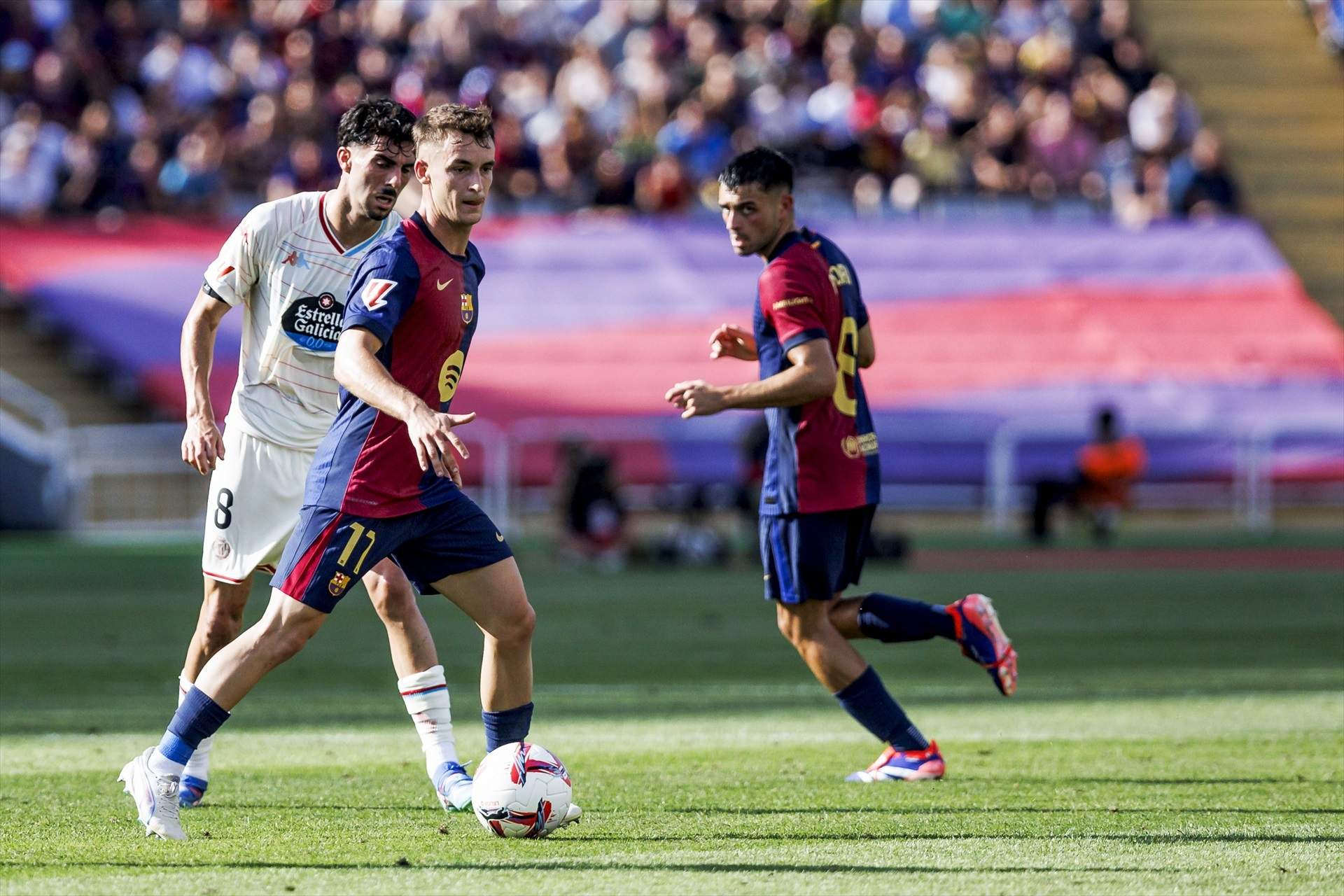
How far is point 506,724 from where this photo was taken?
6758mm

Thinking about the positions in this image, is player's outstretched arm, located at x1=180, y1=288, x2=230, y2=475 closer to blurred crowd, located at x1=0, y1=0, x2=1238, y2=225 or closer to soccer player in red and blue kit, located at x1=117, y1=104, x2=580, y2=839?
soccer player in red and blue kit, located at x1=117, y1=104, x2=580, y2=839

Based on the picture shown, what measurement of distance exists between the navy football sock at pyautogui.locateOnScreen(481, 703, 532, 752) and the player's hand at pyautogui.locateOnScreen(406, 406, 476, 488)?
1.19 meters

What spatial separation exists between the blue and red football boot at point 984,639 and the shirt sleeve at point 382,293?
8.54 feet

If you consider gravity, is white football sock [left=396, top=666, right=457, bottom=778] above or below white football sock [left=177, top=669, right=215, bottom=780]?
above

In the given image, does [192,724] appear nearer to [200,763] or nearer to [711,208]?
[200,763]

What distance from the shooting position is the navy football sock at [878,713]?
7691 millimetres

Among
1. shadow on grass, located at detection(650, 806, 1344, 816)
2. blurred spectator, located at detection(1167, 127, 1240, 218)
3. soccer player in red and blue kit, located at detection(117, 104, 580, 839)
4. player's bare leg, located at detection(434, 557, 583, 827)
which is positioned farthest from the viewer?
blurred spectator, located at detection(1167, 127, 1240, 218)

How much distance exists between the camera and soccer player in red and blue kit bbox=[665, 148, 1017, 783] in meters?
7.62

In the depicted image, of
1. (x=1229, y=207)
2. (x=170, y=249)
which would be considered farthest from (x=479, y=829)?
(x=1229, y=207)

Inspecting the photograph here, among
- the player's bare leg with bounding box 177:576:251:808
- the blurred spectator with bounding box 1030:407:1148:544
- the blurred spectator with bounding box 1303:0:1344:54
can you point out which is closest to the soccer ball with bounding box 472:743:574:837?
the player's bare leg with bounding box 177:576:251:808

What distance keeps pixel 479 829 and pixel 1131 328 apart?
64.8 feet

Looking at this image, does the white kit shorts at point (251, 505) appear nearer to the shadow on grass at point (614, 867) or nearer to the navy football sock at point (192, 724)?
the navy football sock at point (192, 724)

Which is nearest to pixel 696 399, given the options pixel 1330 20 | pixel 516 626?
pixel 516 626

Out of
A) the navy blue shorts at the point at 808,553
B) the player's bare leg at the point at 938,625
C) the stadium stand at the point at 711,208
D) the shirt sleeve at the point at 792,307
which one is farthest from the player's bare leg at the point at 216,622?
the stadium stand at the point at 711,208
